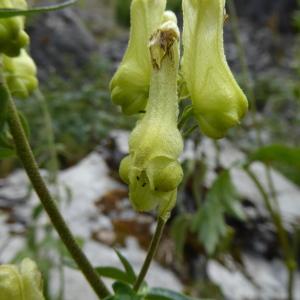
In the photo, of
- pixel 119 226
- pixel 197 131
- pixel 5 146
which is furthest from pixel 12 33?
pixel 119 226

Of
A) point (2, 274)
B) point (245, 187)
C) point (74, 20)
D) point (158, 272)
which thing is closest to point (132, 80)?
point (2, 274)

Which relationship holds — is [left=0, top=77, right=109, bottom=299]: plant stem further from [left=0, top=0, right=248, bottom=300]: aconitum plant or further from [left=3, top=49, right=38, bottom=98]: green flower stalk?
[left=3, top=49, right=38, bottom=98]: green flower stalk

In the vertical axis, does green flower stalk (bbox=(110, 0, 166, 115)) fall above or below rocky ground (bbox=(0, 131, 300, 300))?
above

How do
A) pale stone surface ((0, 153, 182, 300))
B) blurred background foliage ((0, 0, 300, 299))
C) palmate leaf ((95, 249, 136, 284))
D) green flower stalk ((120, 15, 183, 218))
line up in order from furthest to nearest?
1. pale stone surface ((0, 153, 182, 300))
2. blurred background foliage ((0, 0, 300, 299))
3. palmate leaf ((95, 249, 136, 284))
4. green flower stalk ((120, 15, 183, 218))

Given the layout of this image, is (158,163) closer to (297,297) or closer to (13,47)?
(13,47)

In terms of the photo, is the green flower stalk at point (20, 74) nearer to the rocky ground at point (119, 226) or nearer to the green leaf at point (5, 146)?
the green leaf at point (5, 146)

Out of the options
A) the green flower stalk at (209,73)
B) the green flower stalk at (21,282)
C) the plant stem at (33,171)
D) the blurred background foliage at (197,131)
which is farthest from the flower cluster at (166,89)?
the blurred background foliage at (197,131)

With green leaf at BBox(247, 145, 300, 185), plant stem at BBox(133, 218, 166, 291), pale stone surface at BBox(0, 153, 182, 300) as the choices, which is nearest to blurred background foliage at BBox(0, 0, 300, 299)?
green leaf at BBox(247, 145, 300, 185)
